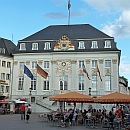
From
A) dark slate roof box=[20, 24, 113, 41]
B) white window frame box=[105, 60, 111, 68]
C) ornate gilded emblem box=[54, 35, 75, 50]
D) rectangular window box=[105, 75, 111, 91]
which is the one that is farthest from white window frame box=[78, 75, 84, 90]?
dark slate roof box=[20, 24, 113, 41]

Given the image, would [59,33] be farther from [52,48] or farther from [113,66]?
[113,66]

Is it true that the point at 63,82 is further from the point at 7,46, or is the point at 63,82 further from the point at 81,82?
the point at 7,46

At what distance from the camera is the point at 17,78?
170 feet

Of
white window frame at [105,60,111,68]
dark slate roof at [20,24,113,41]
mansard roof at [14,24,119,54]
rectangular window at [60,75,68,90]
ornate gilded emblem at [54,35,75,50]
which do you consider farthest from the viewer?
dark slate roof at [20,24,113,41]

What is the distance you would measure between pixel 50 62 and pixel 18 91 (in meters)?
8.11

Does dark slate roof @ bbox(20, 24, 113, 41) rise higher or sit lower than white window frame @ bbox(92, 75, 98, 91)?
higher

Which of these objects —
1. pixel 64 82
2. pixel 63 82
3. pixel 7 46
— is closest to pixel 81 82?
pixel 64 82

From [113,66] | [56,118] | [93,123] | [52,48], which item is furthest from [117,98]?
[52,48]

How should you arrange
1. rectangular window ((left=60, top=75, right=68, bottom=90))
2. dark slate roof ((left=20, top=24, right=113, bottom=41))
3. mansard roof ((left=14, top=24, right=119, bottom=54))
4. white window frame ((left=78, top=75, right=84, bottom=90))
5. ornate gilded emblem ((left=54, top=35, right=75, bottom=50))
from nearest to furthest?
white window frame ((left=78, top=75, right=84, bottom=90))
rectangular window ((left=60, top=75, right=68, bottom=90))
mansard roof ((left=14, top=24, right=119, bottom=54))
ornate gilded emblem ((left=54, top=35, right=75, bottom=50))
dark slate roof ((left=20, top=24, right=113, bottom=41))

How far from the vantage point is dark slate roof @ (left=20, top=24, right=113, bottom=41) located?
52.0 m

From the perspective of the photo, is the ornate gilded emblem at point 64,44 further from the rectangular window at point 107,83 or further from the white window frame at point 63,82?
the rectangular window at point 107,83

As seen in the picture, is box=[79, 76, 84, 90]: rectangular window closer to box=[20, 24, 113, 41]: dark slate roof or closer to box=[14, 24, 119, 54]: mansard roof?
box=[14, 24, 119, 54]: mansard roof

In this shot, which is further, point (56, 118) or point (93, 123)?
point (56, 118)

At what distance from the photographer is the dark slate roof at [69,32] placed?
5203 cm
